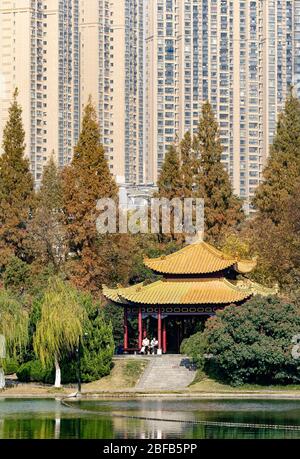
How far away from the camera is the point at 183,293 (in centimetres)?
4809

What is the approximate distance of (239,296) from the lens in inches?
1845

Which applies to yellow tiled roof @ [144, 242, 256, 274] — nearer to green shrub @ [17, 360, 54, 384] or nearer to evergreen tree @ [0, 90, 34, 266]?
green shrub @ [17, 360, 54, 384]

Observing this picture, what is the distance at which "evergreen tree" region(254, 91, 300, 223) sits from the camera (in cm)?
5997

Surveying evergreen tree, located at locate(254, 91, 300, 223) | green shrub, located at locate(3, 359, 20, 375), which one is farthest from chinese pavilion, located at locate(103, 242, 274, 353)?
evergreen tree, located at locate(254, 91, 300, 223)

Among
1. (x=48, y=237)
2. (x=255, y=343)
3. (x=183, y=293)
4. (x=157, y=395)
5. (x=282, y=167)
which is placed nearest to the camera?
(x=157, y=395)

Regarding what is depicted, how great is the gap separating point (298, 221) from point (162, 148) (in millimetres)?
42172

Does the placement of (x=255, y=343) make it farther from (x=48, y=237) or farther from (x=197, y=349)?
(x=48, y=237)

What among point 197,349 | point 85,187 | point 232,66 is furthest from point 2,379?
point 232,66

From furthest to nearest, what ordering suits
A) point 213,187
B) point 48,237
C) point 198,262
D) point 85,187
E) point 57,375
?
point 213,187, point 48,237, point 85,187, point 198,262, point 57,375

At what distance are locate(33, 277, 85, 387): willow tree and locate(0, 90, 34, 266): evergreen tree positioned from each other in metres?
12.9

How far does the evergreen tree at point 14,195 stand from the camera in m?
57.1

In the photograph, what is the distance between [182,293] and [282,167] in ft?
48.2

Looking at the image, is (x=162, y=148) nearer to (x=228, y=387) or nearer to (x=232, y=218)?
(x=232, y=218)
